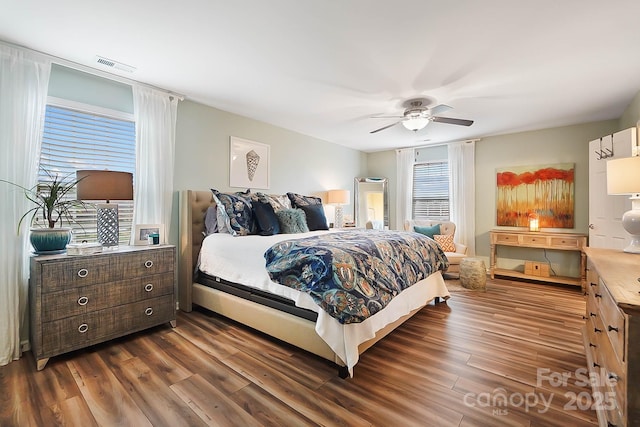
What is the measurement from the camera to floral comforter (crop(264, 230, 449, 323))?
1.86m

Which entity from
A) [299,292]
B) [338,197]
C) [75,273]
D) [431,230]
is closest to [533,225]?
[431,230]

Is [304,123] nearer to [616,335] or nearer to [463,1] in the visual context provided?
[463,1]

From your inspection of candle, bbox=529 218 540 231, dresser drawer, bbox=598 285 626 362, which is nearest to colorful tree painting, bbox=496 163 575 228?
candle, bbox=529 218 540 231

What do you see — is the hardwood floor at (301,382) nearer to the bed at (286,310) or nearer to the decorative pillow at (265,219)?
the bed at (286,310)

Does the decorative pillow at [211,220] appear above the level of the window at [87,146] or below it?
below

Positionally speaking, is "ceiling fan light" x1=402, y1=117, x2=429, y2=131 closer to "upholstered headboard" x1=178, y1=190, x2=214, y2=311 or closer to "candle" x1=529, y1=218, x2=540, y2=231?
"upholstered headboard" x1=178, y1=190, x2=214, y2=311

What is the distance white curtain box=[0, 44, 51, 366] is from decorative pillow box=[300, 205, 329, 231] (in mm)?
2614

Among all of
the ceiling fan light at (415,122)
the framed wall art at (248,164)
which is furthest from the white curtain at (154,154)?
the ceiling fan light at (415,122)

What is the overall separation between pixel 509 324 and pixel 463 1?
284 centimetres

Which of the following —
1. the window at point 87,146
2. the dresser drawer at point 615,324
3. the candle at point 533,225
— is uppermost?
the window at point 87,146

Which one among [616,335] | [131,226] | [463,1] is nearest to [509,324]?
[616,335]

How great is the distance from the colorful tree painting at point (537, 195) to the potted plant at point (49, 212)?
580 cm

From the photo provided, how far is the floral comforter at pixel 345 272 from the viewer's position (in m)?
1.86

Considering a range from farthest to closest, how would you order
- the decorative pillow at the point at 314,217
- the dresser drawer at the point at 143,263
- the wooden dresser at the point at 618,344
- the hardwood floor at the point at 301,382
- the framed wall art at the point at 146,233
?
the decorative pillow at the point at 314,217
the framed wall art at the point at 146,233
the dresser drawer at the point at 143,263
the hardwood floor at the point at 301,382
the wooden dresser at the point at 618,344
